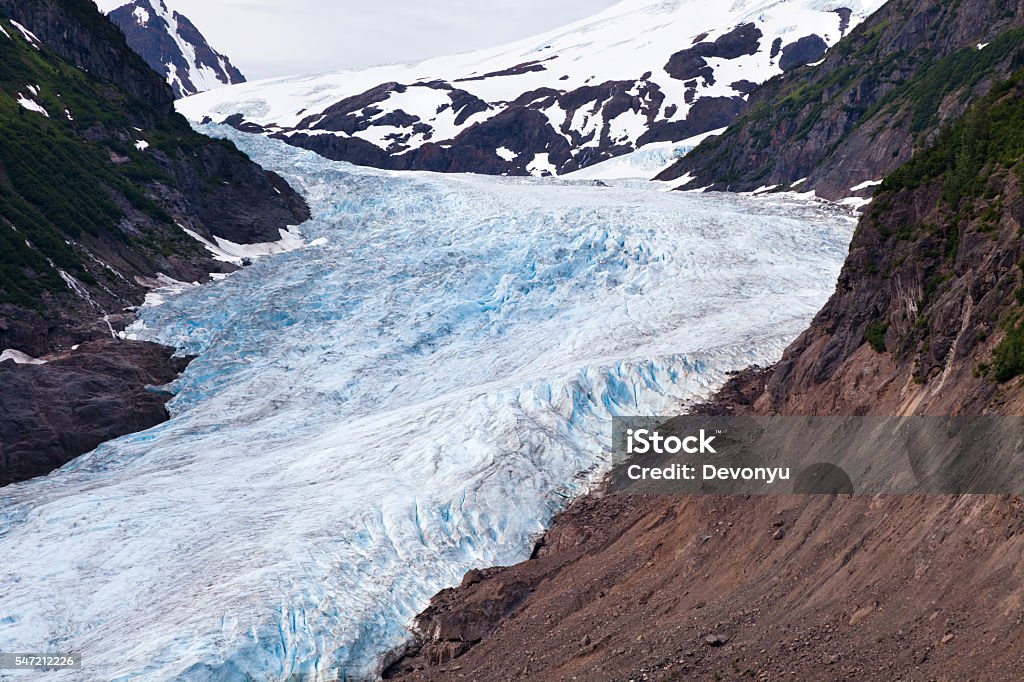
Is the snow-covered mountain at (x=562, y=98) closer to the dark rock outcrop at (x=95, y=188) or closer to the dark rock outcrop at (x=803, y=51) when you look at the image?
the dark rock outcrop at (x=803, y=51)

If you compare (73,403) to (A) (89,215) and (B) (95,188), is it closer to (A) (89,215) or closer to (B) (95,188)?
(A) (89,215)

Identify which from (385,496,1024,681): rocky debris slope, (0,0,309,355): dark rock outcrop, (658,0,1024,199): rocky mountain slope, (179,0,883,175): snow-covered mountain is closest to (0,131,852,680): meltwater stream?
(385,496,1024,681): rocky debris slope

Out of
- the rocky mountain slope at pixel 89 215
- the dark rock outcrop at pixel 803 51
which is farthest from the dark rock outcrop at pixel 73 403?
the dark rock outcrop at pixel 803 51

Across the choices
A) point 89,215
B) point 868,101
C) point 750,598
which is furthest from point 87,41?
point 750,598

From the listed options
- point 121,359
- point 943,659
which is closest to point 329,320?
point 121,359

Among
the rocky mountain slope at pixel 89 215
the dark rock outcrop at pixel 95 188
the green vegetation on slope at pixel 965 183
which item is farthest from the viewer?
the dark rock outcrop at pixel 95 188

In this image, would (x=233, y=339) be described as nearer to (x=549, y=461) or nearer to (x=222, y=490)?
(x=222, y=490)
